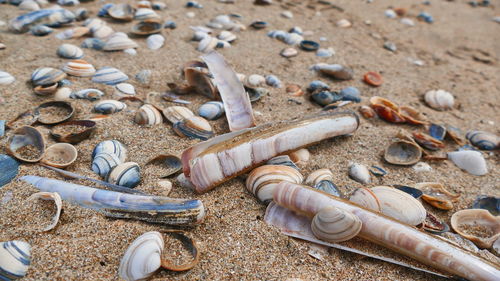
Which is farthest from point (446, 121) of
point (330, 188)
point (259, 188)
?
point (259, 188)

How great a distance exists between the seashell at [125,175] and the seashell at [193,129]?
20.2 inches

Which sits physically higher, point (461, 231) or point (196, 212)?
point (196, 212)

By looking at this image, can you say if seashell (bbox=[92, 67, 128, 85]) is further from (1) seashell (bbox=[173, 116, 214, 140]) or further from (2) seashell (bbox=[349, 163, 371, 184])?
(2) seashell (bbox=[349, 163, 371, 184])

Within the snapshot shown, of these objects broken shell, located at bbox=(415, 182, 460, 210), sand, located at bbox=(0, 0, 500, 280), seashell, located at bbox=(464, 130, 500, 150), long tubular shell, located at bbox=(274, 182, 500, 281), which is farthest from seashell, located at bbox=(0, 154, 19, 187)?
seashell, located at bbox=(464, 130, 500, 150)

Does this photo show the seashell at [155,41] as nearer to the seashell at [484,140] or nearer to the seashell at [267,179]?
the seashell at [267,179]

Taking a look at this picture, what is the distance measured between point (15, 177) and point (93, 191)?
52 centimetres

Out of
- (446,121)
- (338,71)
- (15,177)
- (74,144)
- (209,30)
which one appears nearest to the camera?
(15,177)

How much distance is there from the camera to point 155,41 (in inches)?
151

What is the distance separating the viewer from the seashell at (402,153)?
2615 mm

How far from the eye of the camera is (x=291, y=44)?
438cm

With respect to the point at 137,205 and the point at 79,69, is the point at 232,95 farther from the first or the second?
Answer: the point at 79,69

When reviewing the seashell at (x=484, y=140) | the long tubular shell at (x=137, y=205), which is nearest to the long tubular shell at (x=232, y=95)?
the long tubular shell at (x=137, y=205)

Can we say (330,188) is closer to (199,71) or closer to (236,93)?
(236,93)

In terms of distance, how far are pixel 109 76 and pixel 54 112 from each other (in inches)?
24.9
